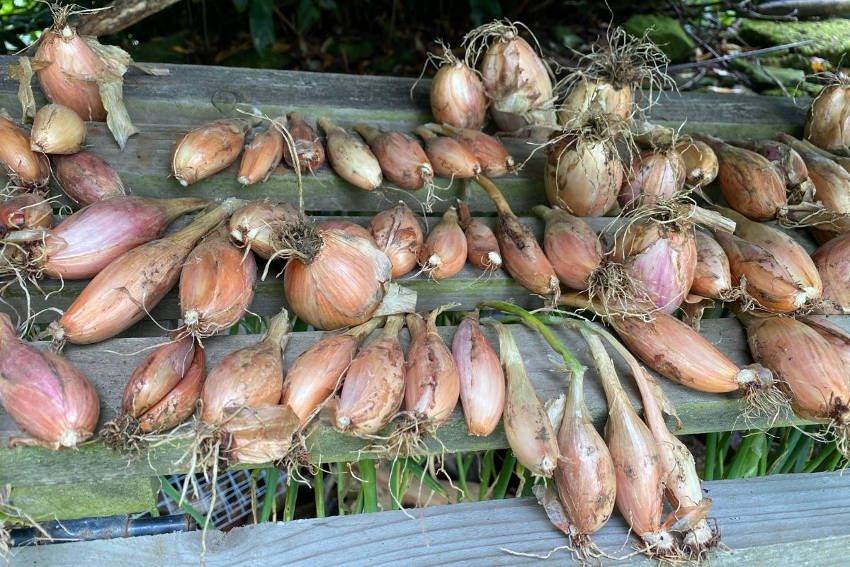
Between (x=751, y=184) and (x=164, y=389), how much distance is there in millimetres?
1611

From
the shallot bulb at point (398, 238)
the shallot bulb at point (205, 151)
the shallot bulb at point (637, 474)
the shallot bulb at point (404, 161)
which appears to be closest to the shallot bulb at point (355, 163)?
the shallot bulb at point (404, 161)

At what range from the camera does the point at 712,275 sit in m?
1.48

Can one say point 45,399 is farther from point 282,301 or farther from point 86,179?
point 86,179

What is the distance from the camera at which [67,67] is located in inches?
62.6

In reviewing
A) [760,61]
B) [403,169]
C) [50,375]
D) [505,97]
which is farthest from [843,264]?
[760,61]

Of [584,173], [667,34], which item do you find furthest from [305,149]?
[667,34]

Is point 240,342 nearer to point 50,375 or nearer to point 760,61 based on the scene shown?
point 50,375

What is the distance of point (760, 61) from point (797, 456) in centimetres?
291

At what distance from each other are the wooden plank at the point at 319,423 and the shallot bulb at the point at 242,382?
0.27 feet

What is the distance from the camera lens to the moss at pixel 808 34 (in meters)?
3.56

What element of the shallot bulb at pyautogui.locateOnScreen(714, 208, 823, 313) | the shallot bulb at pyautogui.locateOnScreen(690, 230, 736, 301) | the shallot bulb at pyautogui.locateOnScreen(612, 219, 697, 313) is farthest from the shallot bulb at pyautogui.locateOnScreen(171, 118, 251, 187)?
the shallot bulb at pyautogui.locateOnScreen(714, 208, 823, 313)

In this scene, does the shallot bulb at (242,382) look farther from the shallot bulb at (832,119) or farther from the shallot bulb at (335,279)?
the shallot bulb at (832,119)

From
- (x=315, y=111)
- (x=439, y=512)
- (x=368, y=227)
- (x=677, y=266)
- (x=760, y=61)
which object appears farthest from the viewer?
(x=760, y=61)

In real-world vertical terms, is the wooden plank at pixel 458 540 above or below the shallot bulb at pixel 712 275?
below
